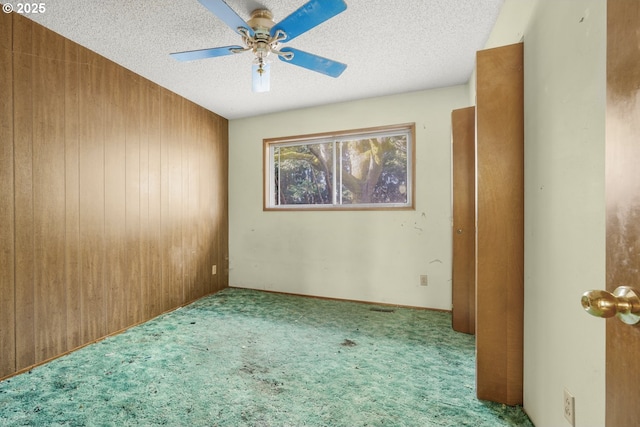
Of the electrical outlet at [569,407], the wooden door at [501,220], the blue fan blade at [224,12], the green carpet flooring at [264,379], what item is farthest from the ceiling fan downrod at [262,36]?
the electrical outlet at [569,407]

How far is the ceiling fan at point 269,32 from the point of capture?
139 centimetres

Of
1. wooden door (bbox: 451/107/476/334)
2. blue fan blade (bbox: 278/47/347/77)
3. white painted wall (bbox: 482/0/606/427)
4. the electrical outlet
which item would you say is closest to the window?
wooden door (bbox: 451/107/476/334)

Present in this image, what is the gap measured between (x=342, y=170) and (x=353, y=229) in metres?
0.75

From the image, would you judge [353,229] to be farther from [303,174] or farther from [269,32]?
[269,32]

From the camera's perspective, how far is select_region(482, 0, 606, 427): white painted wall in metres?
0.89

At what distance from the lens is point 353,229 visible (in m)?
3.30

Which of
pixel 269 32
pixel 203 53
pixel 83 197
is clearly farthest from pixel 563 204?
pixel 83 197

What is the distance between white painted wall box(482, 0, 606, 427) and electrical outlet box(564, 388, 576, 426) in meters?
0.03

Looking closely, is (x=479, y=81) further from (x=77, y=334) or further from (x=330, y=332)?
(x=77, y=334)

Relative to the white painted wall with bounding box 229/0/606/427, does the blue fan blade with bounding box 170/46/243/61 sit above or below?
above

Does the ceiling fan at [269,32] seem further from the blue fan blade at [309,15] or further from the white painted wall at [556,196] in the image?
the white painted wall at [556,196]

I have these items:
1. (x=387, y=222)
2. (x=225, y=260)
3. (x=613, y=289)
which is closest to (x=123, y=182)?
(x=225, y=260)

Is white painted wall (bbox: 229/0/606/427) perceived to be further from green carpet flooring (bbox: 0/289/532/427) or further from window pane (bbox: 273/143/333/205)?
window pane (bbox: 273/143/333/205)

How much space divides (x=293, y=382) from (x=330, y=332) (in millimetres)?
776
